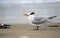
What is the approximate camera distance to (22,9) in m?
1.71

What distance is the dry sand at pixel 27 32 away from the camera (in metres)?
1.68

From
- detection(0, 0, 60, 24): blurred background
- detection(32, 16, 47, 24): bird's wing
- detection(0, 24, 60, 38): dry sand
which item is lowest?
detection(0, 24, 60, 38): dry sand

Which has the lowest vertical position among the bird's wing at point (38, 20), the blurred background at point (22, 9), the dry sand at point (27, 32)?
the dry sand at point (27, 32)

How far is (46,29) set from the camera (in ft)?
5.56

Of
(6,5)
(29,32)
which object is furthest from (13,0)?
(29,32)

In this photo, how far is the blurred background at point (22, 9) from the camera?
1700 mm

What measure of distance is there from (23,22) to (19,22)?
43mm

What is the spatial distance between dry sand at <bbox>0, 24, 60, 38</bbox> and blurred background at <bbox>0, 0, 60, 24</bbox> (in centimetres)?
6

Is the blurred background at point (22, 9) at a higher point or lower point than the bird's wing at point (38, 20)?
higher

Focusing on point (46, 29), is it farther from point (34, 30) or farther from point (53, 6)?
point (53, 6)

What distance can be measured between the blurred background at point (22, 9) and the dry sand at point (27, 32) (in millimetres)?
64

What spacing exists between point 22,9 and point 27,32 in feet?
0.82

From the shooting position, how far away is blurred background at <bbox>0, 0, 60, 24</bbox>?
5.58 feet

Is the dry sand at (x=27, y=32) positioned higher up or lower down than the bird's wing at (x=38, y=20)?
lower down
